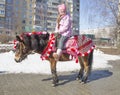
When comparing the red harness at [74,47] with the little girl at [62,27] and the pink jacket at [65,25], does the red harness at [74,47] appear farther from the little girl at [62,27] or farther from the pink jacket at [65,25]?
the pink jacket at [65,25]

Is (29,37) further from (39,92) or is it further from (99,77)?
(99,77)

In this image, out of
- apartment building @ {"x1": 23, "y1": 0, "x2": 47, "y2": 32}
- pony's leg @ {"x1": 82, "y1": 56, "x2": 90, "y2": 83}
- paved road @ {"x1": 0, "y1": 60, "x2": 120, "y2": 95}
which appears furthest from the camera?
apartment building @ {"x1": 23, "y1": 0, "x2": 47, "y2": 32}

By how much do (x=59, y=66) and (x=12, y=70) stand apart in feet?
6.99

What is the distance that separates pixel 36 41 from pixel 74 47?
109 cm

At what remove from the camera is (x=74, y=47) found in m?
7.78

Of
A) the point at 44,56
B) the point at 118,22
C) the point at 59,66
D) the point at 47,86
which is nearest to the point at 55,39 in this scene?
the point at 44,56

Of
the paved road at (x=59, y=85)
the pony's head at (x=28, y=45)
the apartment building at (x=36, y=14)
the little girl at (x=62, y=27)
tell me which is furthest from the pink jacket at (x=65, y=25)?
the apartment building at (x=36, y=14)

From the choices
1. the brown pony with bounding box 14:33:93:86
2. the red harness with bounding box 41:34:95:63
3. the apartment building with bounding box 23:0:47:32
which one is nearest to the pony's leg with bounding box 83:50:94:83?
the red harness with bounding box 41:34:95:63

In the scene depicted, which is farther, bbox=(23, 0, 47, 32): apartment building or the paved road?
bbox=(23, 0, 47, 32): apartment building

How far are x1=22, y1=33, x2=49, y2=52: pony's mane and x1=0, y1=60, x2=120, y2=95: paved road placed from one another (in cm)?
109

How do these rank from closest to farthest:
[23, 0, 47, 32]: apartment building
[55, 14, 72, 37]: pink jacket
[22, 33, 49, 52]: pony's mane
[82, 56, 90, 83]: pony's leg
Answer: [55, 14, 72, 37]: pink jacket → [22, 33, 49, 52]: pony's mane → [82, 56, 90, 83]: pony's leg → [23, 0, 47, 32]: apartment building

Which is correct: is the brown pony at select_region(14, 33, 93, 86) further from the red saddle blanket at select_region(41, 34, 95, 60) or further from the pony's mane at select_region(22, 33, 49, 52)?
the red saddle blanket at select_region(41, 34, 95, 60)

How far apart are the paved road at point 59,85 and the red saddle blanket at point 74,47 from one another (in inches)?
34.8

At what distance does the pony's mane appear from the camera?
751cm
